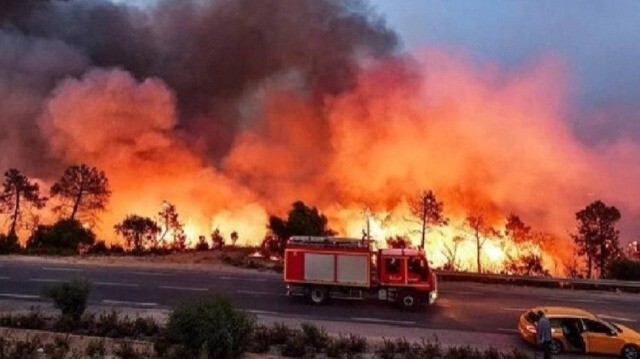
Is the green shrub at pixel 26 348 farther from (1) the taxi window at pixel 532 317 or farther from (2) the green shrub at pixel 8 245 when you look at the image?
(2) the green shrub at pixel 8 245

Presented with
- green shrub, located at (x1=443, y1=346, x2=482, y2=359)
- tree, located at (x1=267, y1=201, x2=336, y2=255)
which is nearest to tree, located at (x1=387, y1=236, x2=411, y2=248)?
tree, located at (x1=267, y1=201, x2=336, y2=255)

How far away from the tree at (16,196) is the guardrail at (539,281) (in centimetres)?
2954

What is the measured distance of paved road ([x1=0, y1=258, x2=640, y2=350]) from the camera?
20.7 meters

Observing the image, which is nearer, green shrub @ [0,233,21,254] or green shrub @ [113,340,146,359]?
green shrub @ [113,340,146,359]

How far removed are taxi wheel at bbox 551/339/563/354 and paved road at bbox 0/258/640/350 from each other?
1.84 metres

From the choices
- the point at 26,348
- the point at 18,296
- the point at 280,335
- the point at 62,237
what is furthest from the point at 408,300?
the point at 62,237

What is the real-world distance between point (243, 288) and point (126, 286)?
178 inches

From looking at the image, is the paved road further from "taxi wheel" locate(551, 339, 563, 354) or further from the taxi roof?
"taxi wheel" locate(551, 339, 563, 354)

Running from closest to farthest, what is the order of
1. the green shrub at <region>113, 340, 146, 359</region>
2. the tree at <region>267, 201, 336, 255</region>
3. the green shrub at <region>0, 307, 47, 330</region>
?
the green shrub at <region>113, 340, 146, 359</region>
the green shrub at <region>0, 307, 47, 330</region>
the tree at <region>267, 201, 336, 255</region>

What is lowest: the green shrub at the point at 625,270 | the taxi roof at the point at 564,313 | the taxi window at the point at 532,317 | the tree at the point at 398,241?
the taxi window at the point at 532,317

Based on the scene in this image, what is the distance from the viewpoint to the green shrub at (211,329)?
44.5ft

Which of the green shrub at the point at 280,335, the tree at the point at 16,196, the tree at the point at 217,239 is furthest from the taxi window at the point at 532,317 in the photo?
the tree at the point at 16,196

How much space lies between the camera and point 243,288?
25062mm

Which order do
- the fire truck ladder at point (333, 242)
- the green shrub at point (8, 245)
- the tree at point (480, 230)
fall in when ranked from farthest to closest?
the tree at point (480, 230)
the green shrub at point (8, 245)
the fire truck ladder at point (333, 242)
